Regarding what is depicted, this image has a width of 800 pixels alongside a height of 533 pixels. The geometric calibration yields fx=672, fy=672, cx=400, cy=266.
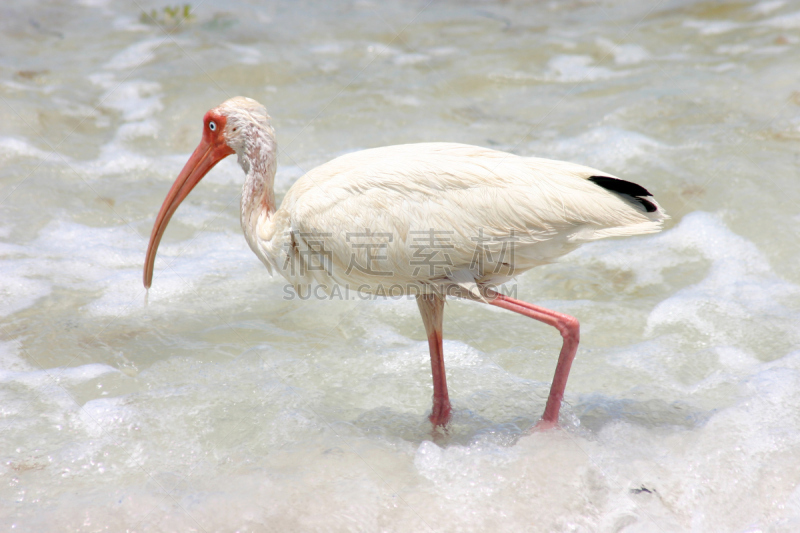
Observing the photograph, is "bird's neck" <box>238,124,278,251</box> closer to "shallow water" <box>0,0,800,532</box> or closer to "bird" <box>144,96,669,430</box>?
"bird" <box>144,96,669,430</box>

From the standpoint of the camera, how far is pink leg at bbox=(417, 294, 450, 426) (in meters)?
3.85

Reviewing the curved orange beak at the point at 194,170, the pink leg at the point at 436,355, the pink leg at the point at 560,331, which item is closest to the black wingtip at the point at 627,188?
the pink leg at the point at 560,331

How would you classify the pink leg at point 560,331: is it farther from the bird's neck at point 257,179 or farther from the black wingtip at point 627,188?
the bird's neck at point 257,179

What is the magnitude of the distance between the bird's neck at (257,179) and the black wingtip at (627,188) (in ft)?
6.04

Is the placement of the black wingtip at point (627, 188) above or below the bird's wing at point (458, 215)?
above

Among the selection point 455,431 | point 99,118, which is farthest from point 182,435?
point 99,118

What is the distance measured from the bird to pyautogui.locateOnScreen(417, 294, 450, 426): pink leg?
208mm

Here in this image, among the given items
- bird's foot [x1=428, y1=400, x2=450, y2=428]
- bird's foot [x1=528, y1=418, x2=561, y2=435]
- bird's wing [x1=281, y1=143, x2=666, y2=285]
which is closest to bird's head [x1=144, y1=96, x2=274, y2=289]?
bird's wing [x1=281, y1=143, x2=666, y2=285]

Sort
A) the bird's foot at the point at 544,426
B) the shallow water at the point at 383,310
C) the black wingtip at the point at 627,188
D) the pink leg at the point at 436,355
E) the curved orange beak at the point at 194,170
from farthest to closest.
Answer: the curved orange beak at the point at 194,170, the pink leg at the point at 436,355, the bird's foot at the point at 544,426, the black wingtip at the point at 627,188, the shallow water at the point at 383,310

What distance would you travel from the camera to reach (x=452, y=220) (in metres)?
3.31

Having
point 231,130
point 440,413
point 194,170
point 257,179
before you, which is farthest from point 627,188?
point 194,170

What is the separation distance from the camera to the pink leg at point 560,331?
3.48 metres

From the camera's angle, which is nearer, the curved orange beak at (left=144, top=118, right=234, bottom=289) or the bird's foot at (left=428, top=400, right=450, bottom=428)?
the bird's foot at (left=428, top=400, right=450, bottom=428)

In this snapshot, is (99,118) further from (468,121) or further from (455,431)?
(455,431)
